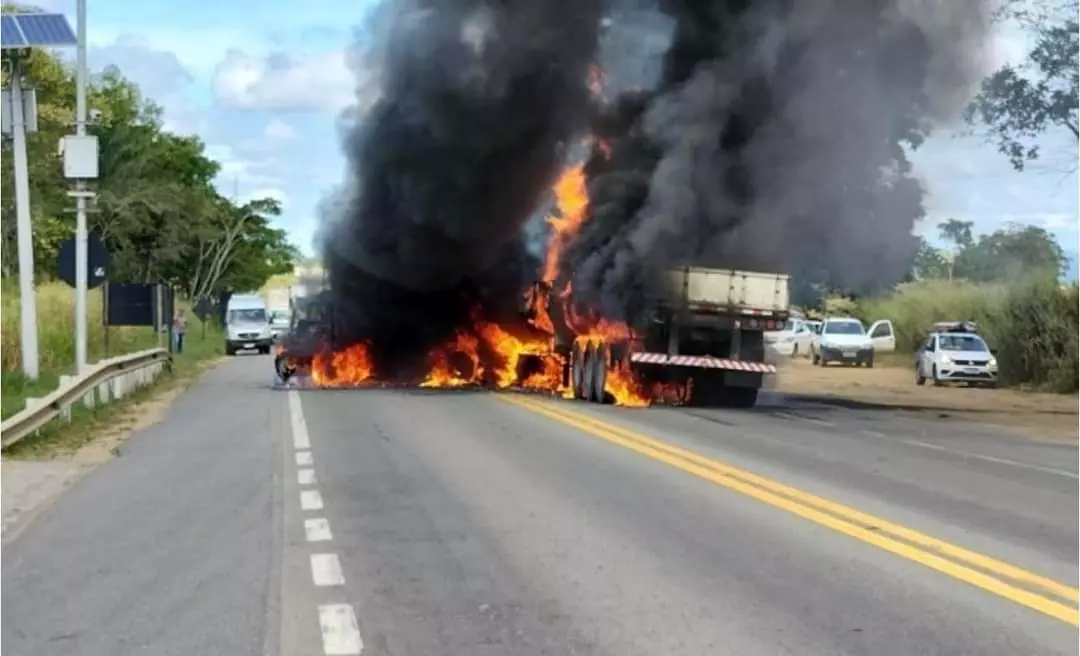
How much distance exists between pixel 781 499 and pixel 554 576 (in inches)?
142

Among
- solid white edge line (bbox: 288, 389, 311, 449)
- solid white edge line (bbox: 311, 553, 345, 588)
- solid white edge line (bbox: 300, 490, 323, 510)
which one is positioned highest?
solid white edge line (bbox: 311, 553, 345, 588)

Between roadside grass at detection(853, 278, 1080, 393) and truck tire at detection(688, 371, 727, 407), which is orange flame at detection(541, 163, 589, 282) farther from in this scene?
roadside grass at detection(853, 278, 1080, 393)

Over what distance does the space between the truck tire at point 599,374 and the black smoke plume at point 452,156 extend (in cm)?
500

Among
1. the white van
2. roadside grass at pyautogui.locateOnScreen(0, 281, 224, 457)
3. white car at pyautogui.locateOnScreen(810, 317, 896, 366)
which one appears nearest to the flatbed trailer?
roadside grass at pyautogui.locateOnScreen(0, 281, 224, 457)

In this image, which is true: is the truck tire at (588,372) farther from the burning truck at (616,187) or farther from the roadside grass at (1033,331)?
the roadside grass at (1033,331)

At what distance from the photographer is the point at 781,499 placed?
1098cm

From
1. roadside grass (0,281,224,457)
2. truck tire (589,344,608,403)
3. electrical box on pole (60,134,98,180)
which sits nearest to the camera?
roadside grass (0,281,224,457)

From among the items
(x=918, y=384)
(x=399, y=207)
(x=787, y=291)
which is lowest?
(x=918, y=384)

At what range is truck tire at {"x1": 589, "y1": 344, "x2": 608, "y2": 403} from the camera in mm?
23812

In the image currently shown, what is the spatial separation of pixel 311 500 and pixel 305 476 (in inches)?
63.9

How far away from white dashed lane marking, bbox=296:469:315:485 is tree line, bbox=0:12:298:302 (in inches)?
1309

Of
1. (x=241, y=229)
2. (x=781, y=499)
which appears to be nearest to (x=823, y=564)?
(x=781, y=499)

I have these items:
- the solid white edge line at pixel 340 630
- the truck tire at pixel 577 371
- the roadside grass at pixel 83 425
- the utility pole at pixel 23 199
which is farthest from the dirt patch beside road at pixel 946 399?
the solid white edge line at pixel 340 630

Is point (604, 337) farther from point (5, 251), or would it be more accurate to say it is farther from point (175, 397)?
point (5, 251)
